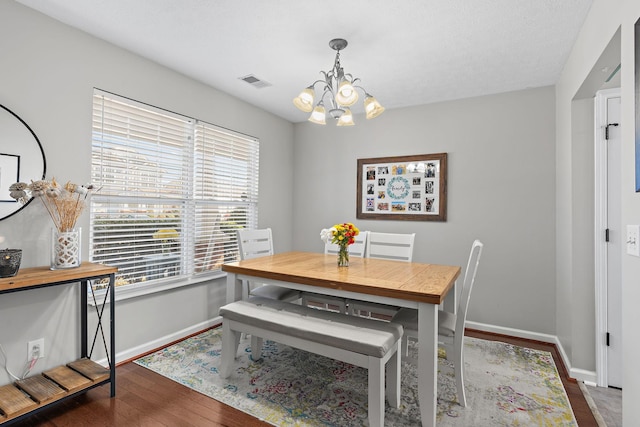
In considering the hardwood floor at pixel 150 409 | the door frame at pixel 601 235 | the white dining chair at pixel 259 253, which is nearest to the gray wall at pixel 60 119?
the hardwood floor at pixel 150 409

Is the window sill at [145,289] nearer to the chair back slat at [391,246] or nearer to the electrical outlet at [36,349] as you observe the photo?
the electrical outlet at [36,349]

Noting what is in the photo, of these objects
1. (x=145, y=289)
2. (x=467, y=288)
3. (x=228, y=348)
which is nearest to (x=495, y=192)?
(x=467, y=288)

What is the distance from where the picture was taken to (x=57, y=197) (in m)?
2.02

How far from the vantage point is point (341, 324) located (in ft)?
6.69

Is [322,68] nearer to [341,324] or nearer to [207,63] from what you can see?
[207,63]

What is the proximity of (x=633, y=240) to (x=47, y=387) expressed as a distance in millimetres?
3110

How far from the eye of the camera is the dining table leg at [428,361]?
1778mm

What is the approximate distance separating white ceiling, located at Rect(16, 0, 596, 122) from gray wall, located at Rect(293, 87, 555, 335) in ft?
1.08

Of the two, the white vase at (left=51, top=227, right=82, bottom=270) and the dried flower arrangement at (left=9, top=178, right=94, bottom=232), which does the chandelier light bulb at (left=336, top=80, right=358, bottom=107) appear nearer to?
the dried flower arrangement at (left=9, top=178, right=94, bottom=232)

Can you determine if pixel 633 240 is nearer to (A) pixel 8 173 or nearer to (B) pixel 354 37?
(B) pixel 354 37

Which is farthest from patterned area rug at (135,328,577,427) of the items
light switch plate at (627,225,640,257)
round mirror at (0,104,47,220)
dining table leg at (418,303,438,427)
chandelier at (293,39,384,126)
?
chandelier at (293,39,384,126)

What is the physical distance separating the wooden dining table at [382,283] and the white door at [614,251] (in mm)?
1018

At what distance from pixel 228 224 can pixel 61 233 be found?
66.8 inches

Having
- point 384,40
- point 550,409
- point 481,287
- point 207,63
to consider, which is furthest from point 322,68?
point 550,409
